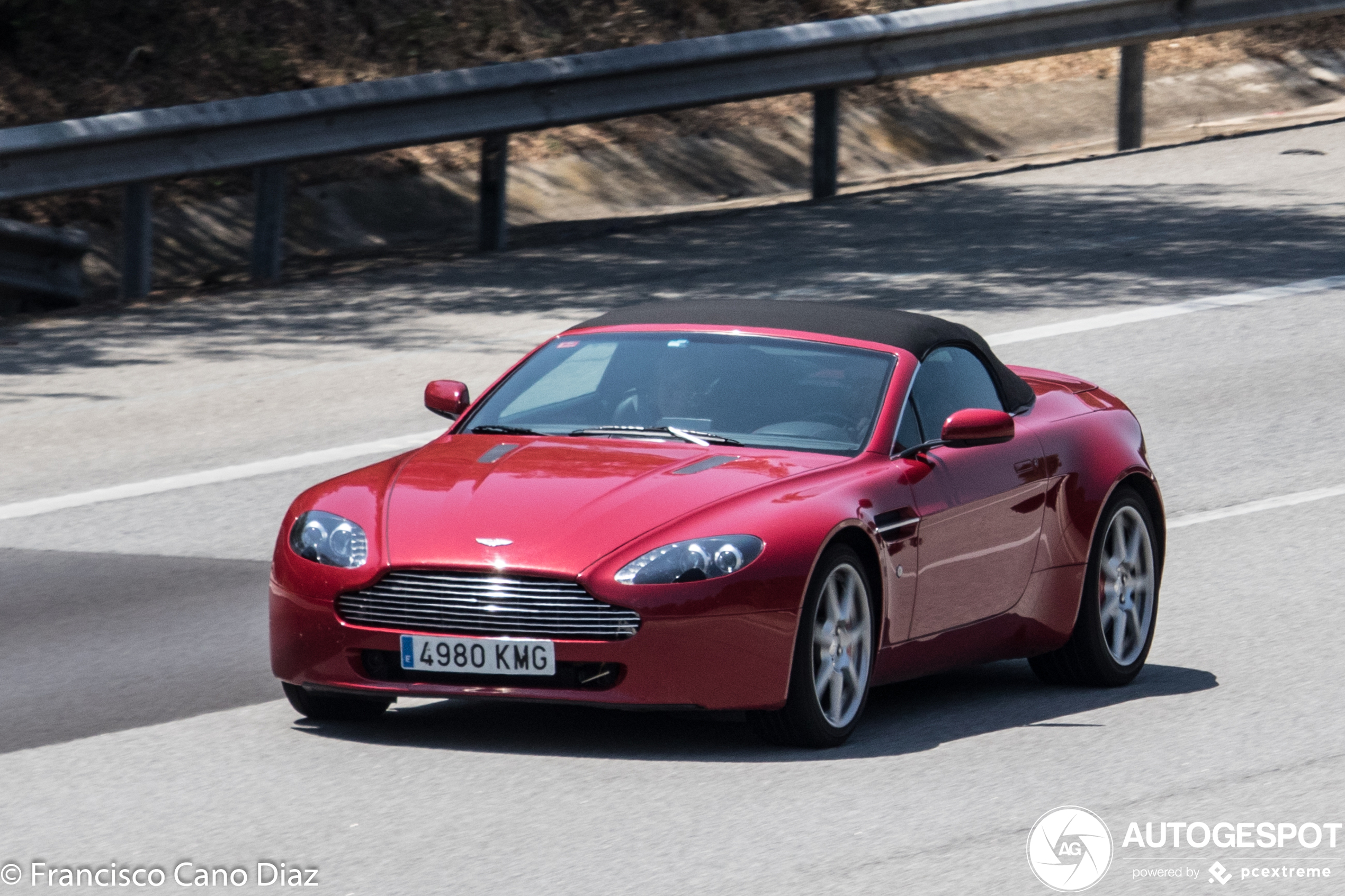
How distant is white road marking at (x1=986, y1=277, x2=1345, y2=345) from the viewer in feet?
46.0

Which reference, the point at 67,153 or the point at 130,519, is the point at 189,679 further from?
the point at 67,153

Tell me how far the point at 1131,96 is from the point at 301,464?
10.9 m

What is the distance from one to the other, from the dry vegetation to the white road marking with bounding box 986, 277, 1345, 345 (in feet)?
19.5

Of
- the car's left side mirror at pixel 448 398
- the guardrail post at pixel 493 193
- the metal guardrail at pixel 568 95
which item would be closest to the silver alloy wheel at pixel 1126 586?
the car's left side mirror at pixel 448 398

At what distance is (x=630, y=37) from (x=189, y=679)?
1444cm

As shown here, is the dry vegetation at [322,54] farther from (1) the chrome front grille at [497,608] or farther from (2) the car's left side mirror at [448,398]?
(1) the chrome front grille at [497,608]

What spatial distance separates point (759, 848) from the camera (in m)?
5.68

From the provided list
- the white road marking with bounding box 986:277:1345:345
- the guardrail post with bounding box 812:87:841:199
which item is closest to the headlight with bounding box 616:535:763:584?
the white road marking with bounding box 986:277:1345:345

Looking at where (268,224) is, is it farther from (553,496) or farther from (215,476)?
(553,496)

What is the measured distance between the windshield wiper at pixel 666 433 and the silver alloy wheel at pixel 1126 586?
1.59 meters

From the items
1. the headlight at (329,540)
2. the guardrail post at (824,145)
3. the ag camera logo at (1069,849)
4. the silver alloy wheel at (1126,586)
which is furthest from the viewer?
the guardrail post at (824,145)

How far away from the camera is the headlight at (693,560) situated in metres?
6.55

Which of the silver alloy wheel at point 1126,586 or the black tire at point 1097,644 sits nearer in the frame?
the black tire at point 1097,644

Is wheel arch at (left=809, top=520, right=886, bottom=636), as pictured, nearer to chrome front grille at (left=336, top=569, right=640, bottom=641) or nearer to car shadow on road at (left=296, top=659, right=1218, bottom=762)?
car shadow on road at (left=296, top=659, right=1218, bottom=762)
